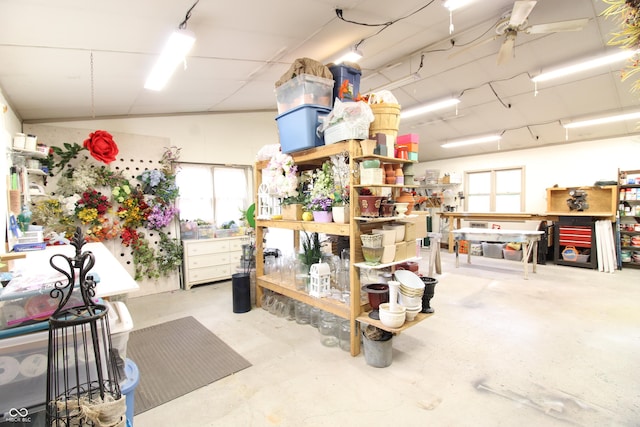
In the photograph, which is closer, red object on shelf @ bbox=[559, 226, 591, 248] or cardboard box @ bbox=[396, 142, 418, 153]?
cardboard box @ bbox=[396, 142, 418, 153]

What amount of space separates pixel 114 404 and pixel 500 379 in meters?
2.59

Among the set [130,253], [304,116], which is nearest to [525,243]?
[304,116]

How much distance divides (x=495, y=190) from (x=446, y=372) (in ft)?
23.8

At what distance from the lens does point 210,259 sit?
5129 millimetres

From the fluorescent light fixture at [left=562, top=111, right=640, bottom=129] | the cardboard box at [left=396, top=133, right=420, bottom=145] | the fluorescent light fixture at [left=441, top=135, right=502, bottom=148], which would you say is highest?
the fluorescent light fixture at [left=441, top=135, right=502, bottom=148]

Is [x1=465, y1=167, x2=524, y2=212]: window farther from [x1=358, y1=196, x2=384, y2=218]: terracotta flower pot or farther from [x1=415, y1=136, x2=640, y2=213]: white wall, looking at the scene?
[x1=358, y1=196, x2=384, y2=218]: terracotta flower pot

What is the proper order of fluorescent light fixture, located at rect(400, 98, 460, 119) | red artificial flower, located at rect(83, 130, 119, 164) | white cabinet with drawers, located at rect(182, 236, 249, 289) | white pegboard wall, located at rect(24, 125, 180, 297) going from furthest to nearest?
fluorescent light fixture, located at rect(400, 98, 460, 119)
white cabinet with drawers, located at rect(182, 236, 249, 289)
white pegboard wall, located at rect(24, 125, 180, 297)
red artificial flower, located at rect(83, 130, 119, 164)

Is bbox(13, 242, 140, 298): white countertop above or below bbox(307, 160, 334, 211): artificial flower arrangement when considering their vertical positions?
below

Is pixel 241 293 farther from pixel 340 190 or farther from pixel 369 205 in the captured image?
pixel 369 205

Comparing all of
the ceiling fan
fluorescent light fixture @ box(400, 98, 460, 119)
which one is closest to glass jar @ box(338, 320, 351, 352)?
the ceiling fan

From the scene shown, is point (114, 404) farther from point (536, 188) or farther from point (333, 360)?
point (536, 188)

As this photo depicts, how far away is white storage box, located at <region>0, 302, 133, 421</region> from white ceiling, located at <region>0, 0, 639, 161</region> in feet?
6.20

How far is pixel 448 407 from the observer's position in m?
2.08

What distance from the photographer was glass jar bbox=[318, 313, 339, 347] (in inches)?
119
